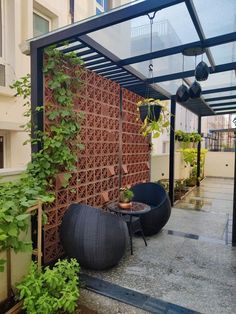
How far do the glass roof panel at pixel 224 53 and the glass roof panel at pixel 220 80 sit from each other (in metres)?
0.80

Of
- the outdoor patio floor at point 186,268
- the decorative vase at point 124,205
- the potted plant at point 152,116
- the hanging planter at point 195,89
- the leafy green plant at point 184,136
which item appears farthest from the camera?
the leafy green plant at point 184,136

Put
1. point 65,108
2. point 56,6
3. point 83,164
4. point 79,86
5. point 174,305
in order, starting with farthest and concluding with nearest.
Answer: point 56,6
point 83,164
point 79,86
point 65,108
point 174,305

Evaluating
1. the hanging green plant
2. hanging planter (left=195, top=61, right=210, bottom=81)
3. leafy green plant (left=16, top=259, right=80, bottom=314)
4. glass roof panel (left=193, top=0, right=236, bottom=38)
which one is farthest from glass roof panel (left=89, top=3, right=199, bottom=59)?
the hanging green plant

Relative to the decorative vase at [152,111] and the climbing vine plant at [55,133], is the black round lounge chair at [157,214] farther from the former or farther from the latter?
the climbing vine plant at [55,133]

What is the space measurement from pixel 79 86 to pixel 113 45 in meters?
0.77

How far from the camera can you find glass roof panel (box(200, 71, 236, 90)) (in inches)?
200

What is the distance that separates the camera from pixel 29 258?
2986 mm

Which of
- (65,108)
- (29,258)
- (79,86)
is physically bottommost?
(29,258)

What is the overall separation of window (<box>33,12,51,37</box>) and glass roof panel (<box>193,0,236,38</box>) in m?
3.77

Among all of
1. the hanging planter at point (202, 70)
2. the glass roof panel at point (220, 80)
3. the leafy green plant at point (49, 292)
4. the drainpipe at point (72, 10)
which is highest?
the drainpipe at point (72, 10)

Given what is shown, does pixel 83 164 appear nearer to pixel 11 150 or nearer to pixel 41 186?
pixel 41 186

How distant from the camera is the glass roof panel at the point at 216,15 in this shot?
2734 mm

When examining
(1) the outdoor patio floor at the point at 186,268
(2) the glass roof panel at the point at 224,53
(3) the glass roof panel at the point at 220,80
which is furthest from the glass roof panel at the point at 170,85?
(1) the outdoor patio floor at the point at 186,268

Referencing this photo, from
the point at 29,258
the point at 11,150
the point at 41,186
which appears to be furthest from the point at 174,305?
the point at 11,150
